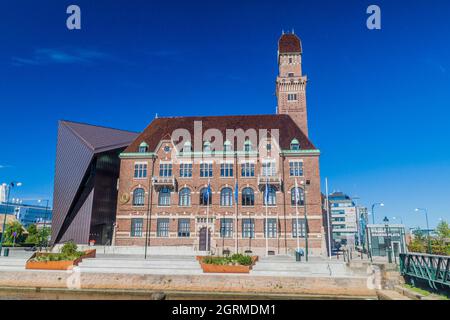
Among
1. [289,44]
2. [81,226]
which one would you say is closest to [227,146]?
[81,226]

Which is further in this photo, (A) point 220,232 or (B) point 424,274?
(A) point 220,232

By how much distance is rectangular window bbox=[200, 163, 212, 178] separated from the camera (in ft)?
150

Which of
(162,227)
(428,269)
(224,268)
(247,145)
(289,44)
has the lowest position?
(224,268)

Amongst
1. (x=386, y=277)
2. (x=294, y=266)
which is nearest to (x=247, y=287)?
(x=294, y=266)

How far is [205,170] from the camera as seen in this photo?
151 ft

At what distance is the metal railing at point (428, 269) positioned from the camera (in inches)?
900

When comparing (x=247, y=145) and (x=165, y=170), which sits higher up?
(x=247, y=145)

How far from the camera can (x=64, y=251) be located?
31516mm

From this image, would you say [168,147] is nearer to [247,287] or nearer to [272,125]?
[272,125]

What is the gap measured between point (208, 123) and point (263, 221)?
16.7 m

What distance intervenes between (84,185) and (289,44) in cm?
4142

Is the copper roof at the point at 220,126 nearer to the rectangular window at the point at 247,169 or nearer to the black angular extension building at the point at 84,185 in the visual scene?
the black angular extension building at the point at 84,185

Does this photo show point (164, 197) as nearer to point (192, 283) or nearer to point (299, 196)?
point (299, 196)
